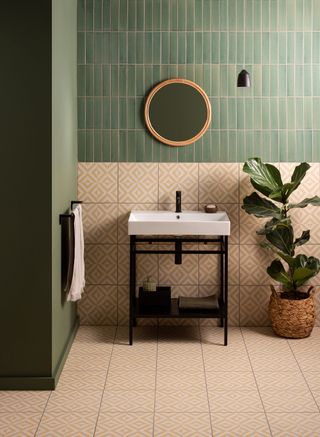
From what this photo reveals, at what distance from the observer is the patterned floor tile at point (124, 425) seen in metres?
3.49

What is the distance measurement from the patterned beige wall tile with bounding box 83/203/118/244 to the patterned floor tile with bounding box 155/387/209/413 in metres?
1.67

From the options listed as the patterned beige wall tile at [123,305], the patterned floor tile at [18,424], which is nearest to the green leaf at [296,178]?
the patterned beige wall tile at [123,305]

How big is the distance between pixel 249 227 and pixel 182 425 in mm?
2196

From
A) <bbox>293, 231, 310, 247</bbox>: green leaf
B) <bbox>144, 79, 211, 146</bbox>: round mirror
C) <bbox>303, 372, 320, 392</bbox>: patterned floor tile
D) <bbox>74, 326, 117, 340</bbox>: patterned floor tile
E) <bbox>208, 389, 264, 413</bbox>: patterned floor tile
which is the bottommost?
<bbox>208, 389, 264, 413</bbox>: patterned floor tile

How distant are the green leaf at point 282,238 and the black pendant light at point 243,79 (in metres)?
1.09

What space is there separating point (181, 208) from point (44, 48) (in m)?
1.95

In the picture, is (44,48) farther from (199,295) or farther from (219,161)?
(199,295)

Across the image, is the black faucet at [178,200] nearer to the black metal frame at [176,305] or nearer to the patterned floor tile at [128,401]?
the black metal frame at [176,305]

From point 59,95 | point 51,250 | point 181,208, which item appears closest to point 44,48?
point 59,95

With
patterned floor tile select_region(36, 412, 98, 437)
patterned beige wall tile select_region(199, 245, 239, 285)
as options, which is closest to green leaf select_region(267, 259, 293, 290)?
patterned beige wall tile select_region(199, 245, 239, 285)

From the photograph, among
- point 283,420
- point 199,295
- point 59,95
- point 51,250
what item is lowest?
point 283,420

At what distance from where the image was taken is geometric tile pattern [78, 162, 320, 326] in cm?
543

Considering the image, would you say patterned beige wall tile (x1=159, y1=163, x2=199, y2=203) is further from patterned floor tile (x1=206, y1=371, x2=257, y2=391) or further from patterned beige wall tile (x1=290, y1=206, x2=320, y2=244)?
patterned floor tile (x1=206, y1=371, x2=257, y2=391)

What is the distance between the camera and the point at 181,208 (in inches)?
214
